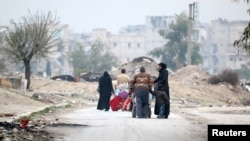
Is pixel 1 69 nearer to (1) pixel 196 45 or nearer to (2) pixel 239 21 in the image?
(1) pixel 196 45

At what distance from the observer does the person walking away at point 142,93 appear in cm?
2334

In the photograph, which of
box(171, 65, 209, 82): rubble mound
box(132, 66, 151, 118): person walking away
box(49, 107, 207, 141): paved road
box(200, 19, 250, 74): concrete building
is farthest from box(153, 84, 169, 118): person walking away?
box(200, 19, 250, 74): concrete building

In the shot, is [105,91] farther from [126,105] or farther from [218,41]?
[218,41]

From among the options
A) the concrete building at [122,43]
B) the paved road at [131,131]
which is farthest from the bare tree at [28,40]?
the concrete building at [122,43]

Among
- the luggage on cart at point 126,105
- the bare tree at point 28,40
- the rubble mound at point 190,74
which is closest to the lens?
the luggage on cart at point 126,105

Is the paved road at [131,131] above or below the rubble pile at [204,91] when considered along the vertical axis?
above

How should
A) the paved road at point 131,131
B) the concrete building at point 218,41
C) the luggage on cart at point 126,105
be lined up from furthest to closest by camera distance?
the concrete building at point 218,41, the luggage on cart at point 126,105, the paved road at point 131,131

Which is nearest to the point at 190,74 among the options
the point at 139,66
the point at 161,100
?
the point at 139,66

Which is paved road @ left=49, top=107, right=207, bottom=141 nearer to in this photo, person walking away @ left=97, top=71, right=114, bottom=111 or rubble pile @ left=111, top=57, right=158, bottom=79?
person walking away @ left=97, top=71, right=114, bottom=111

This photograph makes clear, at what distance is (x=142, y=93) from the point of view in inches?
920

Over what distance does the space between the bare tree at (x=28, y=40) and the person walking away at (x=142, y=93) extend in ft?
79.5

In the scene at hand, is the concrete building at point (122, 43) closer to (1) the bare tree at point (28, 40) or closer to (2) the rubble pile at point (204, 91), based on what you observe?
(2) the rubble pile at point (204, 91)

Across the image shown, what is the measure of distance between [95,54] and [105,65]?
2.36 meters

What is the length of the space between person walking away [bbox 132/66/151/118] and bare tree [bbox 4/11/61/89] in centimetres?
2424
